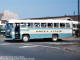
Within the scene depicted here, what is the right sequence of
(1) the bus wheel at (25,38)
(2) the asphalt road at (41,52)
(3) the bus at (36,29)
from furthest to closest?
(1) the bus wheel at (25,38)
(3) the bus at (36,29)
(2) the asphalt road at (41,52)

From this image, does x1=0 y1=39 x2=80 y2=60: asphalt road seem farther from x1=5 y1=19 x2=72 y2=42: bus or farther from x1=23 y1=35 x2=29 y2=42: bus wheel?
x1=23 y1=35 x2=29 y2=42: bus wheel

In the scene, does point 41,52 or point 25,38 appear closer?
point 41,52

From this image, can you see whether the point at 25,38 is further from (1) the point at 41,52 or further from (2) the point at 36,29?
(1) the point at 41,52

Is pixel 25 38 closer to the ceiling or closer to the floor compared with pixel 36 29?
closer to the floor

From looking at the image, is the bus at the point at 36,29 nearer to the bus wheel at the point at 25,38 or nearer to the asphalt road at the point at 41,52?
the bus wheel at the point at 25,38

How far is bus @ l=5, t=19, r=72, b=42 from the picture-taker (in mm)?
28484

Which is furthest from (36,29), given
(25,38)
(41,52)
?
(41,52)

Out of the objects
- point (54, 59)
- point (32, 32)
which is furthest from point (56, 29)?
point (54, 59)

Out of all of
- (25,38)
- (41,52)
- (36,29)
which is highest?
(36,29)

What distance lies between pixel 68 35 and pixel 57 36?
141cm

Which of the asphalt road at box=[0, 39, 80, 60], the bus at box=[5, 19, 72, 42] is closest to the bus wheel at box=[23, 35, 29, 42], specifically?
the bus at box=[5, 19, 72, 42]

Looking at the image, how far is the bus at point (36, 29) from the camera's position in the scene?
1121 inches

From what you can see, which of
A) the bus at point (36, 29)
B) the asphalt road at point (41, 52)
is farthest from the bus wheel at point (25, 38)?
the asphalt road at point (41, 52)

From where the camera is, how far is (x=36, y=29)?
28.7 meters
